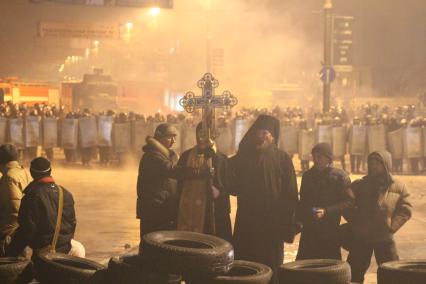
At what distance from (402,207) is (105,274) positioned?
2.98 m

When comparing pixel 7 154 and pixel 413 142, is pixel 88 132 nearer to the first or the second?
pixel 413 142

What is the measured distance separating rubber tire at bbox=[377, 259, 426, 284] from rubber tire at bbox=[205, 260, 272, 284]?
1001 mm

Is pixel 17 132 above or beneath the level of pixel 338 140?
above

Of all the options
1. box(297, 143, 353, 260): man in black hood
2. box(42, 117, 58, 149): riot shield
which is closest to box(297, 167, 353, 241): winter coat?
box(297, 143, 353, 260): man in black hood

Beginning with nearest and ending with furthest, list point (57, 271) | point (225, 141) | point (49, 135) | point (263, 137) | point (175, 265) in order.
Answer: point (175, 265)
point (57, 271)
point (263, 137)
point (225, 141)
point (49, 135)

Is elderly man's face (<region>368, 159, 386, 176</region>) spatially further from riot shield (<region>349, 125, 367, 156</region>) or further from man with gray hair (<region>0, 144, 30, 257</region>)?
riot shield (<region>349, 125, 367, 156</region>)

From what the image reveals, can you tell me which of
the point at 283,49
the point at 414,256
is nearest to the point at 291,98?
the point at 283,49

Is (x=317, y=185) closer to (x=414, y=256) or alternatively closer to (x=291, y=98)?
(x=414, y=256)

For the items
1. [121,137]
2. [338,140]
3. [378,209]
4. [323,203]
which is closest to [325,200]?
[323,203]

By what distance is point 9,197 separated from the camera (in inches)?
305

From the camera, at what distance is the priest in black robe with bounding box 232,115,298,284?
748cm

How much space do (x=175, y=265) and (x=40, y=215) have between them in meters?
1.32

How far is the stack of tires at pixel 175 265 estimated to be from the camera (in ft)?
20.8

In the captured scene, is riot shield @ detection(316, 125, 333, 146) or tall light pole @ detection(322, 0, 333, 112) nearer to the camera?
riot shield @ detection(316, 125, 333, 146)
